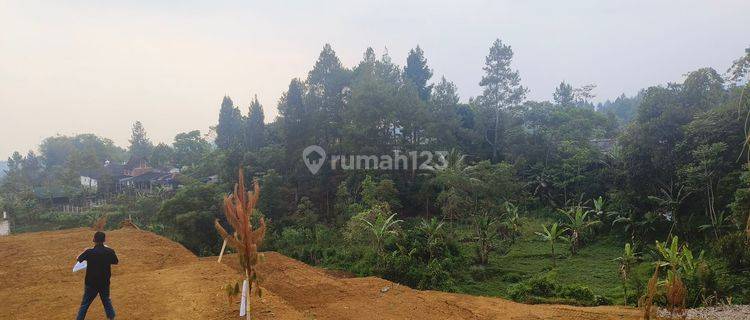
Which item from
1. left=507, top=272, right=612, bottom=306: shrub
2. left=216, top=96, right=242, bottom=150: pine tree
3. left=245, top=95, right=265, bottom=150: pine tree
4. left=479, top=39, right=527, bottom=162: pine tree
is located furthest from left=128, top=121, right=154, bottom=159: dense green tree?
left=507, top=272, right=612, bottom=306: shrub

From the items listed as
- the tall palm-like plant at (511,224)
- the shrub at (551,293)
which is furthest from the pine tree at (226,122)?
the shrub at (551,293)

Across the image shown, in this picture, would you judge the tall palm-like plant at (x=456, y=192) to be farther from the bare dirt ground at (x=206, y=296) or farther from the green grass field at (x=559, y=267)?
the bare dirt ground at (x=206, y=296)

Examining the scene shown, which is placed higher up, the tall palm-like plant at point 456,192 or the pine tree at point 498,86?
the pine tree at point 498,86

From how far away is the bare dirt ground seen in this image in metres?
5.97

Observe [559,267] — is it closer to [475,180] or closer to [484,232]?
[484,232]

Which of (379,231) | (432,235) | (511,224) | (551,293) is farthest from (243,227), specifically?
(511,224)

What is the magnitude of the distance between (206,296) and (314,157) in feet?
49.9

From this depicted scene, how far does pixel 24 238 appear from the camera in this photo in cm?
1120

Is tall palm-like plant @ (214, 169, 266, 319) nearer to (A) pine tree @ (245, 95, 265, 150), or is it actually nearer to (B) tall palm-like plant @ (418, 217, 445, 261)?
(B) tall palm-like plant @ (418, 217, 445, 261)

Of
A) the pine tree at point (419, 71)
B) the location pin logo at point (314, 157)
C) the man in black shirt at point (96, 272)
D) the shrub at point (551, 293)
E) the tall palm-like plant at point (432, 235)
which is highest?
the pine tree at point (419, 71)

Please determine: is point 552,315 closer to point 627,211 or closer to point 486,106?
point 627,211

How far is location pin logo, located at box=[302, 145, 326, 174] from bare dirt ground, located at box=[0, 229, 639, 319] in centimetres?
1156

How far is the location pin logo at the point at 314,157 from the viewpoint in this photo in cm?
2125

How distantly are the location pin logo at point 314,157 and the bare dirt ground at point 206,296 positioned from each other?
11564 millimetres
